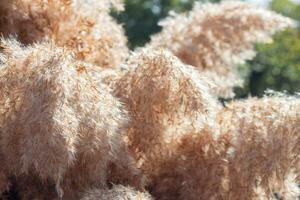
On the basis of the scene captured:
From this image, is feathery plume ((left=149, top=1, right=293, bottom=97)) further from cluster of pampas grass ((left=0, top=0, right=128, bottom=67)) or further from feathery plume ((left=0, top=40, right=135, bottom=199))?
feathery plume ((left=0, top=40, right=135, bottom=199))

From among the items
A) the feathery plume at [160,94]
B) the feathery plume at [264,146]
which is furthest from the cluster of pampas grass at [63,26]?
the feathery plume at [264,146]

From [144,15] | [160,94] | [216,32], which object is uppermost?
[160,94]

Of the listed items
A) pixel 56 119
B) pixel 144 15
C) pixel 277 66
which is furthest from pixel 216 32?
pixel 144 15

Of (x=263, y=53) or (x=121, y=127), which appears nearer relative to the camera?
(x=121, y=127)

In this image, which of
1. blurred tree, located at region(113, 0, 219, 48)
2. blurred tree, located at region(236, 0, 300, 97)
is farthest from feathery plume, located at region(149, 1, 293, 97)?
blurred tree, located at region(236, 0, 300, 97)

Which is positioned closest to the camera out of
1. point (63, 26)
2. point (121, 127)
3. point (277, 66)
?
point (121, 127)

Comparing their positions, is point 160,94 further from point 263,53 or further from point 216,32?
point 263,53
